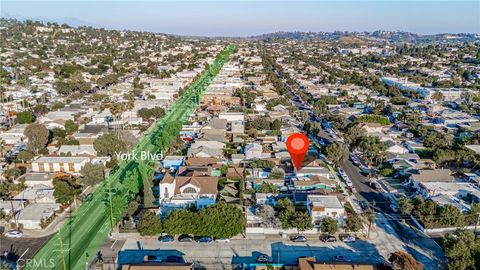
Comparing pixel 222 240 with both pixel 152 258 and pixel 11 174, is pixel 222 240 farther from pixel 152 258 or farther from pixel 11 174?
pixel 11 174

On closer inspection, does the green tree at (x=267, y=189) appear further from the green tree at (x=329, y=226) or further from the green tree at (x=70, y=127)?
the green tree at (x=70, y=127)

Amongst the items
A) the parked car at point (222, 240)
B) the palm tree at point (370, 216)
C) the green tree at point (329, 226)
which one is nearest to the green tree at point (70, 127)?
the parked car at point (222, 240)

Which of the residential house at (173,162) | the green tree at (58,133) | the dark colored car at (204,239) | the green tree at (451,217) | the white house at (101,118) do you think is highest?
the white house at (101,118)

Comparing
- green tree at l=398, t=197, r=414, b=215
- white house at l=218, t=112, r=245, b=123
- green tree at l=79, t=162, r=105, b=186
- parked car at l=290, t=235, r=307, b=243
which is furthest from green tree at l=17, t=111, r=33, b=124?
green tree at l=398, t=197, r=414, b=215

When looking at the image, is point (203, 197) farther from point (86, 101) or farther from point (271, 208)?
point (86, 101)

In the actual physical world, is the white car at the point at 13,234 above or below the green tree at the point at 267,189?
below
